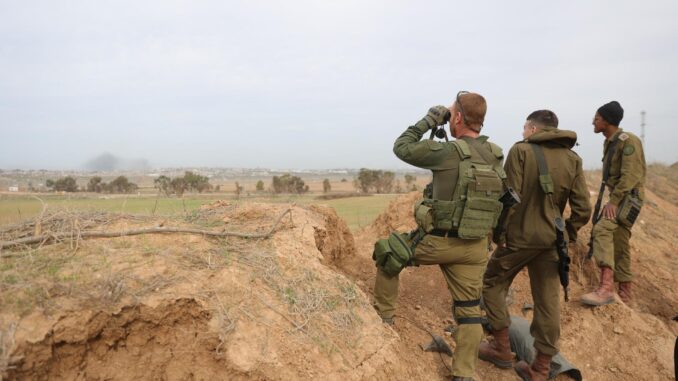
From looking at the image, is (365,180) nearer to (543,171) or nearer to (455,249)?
(543,171)

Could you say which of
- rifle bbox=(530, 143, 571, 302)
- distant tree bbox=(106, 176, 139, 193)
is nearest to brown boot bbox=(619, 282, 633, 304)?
rifle bbox=(530, 143, 571, 302)

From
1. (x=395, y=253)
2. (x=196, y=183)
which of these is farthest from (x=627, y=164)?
(x=196, y=183)

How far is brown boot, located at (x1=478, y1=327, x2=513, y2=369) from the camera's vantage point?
4082 millimetres

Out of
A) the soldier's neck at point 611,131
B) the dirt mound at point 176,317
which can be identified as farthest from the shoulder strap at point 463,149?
the soldier's neck at point 611,131

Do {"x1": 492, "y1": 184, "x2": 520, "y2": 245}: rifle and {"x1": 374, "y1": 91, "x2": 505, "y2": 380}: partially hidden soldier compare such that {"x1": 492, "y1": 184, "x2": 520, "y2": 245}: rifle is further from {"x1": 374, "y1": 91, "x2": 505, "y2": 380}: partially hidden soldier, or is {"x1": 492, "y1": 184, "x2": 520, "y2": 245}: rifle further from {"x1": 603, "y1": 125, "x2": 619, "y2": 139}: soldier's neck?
{"x1": 603, "y1": 125, "x2": 619, "y2": 139}: soldier's neck

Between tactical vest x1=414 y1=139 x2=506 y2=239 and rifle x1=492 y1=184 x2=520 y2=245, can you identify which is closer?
tactical vest x1=414 y1=139 x2=506 y2=239

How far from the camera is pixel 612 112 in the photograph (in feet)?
16.6

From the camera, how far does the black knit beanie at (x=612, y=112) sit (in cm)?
503

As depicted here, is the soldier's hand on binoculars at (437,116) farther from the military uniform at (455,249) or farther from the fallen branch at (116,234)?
the fallen branch at (116,234)

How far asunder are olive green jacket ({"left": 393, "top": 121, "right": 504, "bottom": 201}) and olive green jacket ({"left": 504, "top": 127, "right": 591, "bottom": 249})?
0.45 meters

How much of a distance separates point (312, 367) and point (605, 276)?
414cm

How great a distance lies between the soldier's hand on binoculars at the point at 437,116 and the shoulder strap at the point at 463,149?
268mm

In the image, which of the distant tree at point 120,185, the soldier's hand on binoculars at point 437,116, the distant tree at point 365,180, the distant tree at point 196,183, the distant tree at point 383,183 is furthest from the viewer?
the distant tree at point 383,183

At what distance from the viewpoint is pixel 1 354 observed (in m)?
2.21
